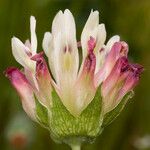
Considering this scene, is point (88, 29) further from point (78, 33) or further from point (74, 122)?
point (78, 33)

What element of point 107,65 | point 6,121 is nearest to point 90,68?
point 107,65

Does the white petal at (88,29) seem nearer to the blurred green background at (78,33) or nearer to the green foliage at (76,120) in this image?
the green foliage at (76,120)

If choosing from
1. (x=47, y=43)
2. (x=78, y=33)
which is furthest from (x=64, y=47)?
(x=78, y=33)

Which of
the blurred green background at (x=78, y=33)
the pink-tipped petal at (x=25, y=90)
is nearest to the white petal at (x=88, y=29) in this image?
the pink-tipped petal at (x=25, y=90)

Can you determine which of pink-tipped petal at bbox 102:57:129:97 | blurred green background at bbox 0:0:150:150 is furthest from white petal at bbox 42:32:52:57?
blurred green background at bbox 0:0:150:150

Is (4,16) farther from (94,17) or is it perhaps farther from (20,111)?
(94,17)

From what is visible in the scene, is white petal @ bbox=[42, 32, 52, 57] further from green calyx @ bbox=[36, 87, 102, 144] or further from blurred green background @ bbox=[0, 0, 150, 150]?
blurred green background @ bbox=[0, 0, 150, 150]
